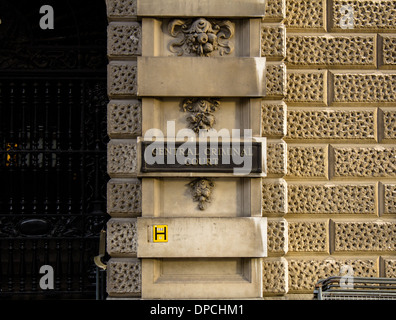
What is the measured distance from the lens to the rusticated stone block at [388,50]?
7.26m

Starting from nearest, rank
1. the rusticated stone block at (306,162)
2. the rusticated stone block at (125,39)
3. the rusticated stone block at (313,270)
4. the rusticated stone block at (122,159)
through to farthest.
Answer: the rusticated stone block at (122,159), the rusticated stone block at (125,39), the rusticated stone block at (313,270), the rusticated stone block at (306,162)

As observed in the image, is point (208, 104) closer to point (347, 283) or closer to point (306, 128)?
point (306, 128)

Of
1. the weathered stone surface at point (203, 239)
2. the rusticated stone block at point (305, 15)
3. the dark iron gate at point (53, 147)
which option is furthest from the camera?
the dark iron gate at point (53, 147)

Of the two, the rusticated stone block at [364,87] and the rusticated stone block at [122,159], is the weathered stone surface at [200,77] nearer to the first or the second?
the rusticated stone block at [122,159]

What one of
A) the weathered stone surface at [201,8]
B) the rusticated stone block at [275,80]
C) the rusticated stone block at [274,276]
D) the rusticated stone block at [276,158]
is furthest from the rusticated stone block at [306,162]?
the weathered stone surface at [201,8]

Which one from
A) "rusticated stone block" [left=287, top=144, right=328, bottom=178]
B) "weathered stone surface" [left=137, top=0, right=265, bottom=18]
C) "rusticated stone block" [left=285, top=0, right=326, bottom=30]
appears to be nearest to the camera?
"weathered stone surface" [left=137, top=0, right=265, bottom=18]

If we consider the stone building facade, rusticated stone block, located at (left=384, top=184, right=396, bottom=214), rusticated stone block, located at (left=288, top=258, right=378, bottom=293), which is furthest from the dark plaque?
rusticated stone block, located at (left=384, top=184, right=396, bottom=214)

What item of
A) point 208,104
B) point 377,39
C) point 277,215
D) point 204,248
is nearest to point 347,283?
point 277,215

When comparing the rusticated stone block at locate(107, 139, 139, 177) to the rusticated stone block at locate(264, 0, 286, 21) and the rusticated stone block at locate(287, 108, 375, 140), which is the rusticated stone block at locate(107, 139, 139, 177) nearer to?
the rusticated stone block at locate(287, 108, 375, 140)

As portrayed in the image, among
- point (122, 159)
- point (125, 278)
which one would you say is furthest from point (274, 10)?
point (125, 278)

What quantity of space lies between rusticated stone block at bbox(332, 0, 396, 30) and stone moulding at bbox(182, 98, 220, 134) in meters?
1.96

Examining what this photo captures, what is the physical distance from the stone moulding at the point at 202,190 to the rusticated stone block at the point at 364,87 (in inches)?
78.1

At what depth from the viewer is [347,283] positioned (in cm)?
661

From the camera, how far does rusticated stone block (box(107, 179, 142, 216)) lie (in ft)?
22.0
